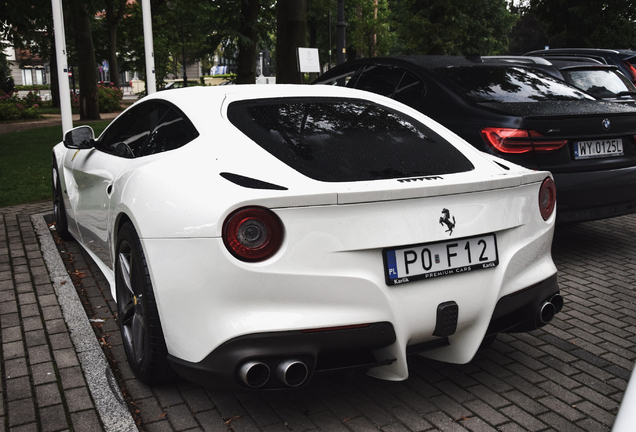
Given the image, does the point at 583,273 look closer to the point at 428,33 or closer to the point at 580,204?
the point at 580,204

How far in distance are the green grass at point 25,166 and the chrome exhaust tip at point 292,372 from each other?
6.61 m

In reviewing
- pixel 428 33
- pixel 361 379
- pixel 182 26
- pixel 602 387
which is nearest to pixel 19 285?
pixel 361 379

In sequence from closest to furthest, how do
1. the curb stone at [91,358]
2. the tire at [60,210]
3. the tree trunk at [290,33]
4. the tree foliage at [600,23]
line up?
the curb stone at [91,358] → the tire at [60,210] → the tree trunk at [290,33] → the tree foliage at [600,23]

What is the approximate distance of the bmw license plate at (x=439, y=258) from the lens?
2.79m

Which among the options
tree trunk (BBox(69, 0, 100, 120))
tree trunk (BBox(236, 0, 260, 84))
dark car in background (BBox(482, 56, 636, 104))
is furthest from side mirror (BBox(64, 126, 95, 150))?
tree trunk (BBox(236, 0, 260, 84))

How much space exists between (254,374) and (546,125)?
10.8ft

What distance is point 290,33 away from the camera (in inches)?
556

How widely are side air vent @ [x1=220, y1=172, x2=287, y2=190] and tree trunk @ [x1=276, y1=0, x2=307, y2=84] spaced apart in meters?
11.8

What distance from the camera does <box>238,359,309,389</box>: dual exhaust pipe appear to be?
2.63 metres

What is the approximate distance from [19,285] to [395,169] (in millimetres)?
3122

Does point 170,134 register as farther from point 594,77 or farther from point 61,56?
point 61,56

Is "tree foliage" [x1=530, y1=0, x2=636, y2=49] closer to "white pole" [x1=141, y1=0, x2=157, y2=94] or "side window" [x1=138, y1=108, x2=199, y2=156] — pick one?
"white pole" [x1=141, y1=0, x2=157, y2=94]

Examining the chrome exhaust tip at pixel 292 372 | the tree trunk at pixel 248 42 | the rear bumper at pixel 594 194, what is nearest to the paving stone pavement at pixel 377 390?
the chrome exhaust tip at pixel 292 372

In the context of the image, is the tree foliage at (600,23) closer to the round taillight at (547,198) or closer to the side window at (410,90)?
the side window at (410,90)
